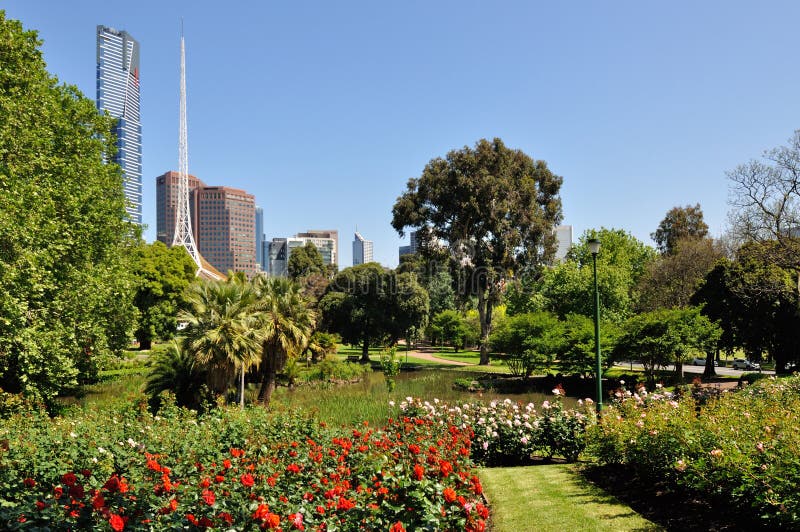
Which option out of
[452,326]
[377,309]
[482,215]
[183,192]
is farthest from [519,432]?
[183,192]

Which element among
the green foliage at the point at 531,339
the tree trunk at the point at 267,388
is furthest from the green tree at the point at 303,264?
the tree trunk at the point at 267,388

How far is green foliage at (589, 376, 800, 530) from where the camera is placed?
547cm

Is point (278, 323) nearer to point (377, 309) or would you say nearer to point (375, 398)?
point (375, 398)

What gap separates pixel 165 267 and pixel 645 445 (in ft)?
114

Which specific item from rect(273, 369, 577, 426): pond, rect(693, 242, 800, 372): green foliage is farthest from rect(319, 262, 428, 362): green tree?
rect(693, 242, 800, 372): green foliage

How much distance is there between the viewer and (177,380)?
1744 centimetres

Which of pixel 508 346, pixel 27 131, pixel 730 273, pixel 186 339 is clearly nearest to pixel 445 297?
pixel 508 346

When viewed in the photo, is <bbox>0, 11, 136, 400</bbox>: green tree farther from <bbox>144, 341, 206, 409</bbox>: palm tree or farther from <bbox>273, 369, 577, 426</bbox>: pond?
<bbox>273, 369, 577, 426</bbox>: pond

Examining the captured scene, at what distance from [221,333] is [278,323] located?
3.19 metres

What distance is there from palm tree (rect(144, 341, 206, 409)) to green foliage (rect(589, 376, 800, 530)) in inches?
526

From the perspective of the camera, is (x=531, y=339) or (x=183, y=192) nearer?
(x=531, y=339)

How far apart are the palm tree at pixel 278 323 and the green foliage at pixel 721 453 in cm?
1221

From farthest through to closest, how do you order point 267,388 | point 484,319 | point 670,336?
point 484,319, point 670,336, point 267,388

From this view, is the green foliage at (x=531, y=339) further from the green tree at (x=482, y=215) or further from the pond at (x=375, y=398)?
the green tree at (x=482, y=215)
